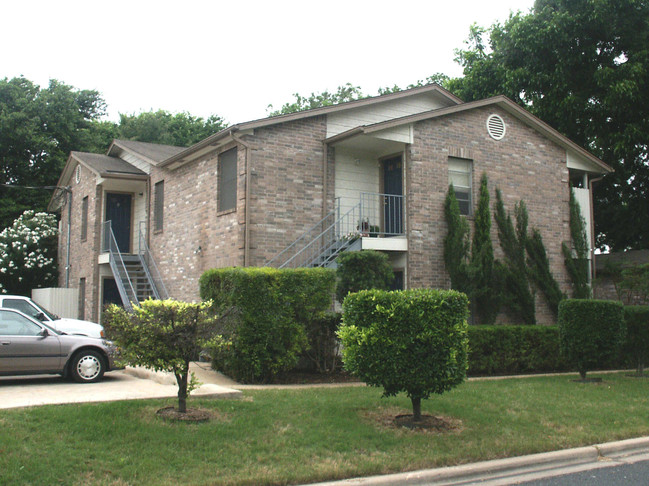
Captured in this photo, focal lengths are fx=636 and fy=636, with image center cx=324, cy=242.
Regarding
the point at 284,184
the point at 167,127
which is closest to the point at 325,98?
the point at 167,127

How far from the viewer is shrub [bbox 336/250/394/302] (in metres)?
12.4

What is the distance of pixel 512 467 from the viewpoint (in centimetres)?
693

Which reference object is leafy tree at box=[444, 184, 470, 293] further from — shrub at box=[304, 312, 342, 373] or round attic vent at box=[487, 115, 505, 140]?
shrub at box=[304, 312, 342, 373]

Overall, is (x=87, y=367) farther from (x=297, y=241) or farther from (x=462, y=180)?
(x=462, y=180)

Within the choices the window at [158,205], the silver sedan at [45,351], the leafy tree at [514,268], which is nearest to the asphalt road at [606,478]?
the silver sedan at [45,351]

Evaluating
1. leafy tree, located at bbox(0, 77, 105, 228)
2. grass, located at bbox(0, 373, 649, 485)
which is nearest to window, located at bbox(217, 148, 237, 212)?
grass, located at bbox(0, 373, 649, 485)

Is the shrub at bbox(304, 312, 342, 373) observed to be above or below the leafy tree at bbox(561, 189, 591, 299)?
below

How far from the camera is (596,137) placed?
2488cm

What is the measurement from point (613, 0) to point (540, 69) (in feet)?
12.0

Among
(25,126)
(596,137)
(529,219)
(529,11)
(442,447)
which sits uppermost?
(529,11)

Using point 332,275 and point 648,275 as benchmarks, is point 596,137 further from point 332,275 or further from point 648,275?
point 332,275

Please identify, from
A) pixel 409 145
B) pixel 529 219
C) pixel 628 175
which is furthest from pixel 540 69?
pixel 409 145

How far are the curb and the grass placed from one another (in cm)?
16

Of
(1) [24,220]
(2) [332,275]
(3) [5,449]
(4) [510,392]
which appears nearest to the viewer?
(3) [5,449]
